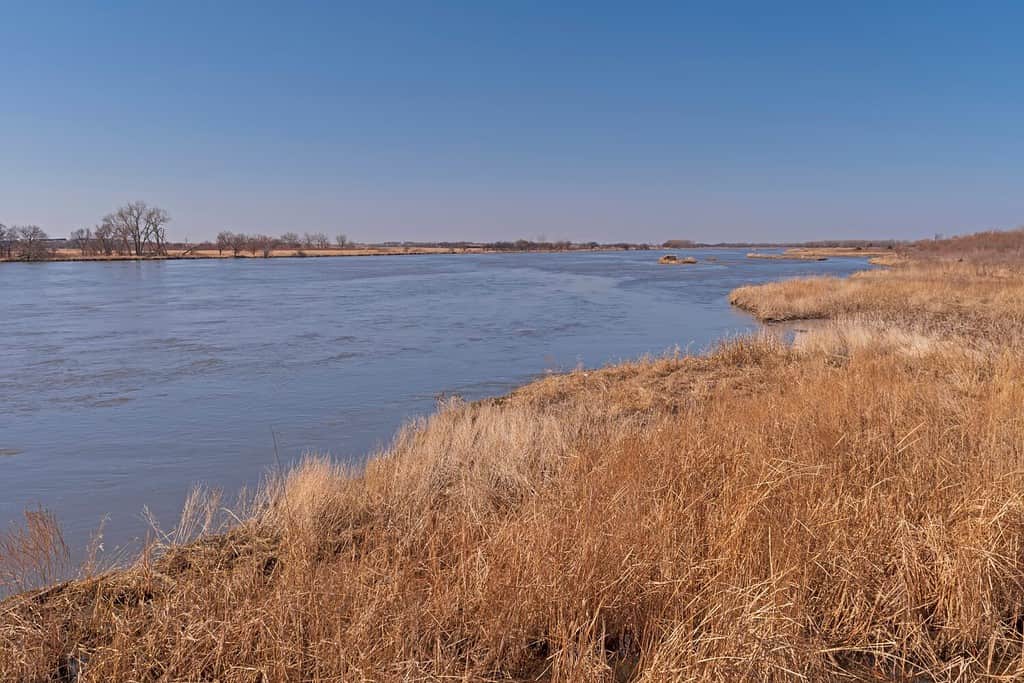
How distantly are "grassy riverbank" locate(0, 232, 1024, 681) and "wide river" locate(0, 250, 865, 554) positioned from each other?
2.56 metres

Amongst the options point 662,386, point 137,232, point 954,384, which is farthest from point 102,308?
point 137,232

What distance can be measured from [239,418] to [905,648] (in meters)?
10.8

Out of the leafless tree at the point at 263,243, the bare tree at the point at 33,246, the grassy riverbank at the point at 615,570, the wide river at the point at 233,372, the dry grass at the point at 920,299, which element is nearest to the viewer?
the grassy riverbank at the point at 615,570

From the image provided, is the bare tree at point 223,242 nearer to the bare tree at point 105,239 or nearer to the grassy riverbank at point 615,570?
the bare tree at point 105,239

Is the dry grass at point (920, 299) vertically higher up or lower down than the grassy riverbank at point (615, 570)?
higher up

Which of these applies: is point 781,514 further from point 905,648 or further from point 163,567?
point 163,567

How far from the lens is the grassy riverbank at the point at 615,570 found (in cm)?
313

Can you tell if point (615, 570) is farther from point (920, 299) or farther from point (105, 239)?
point (105, 239)

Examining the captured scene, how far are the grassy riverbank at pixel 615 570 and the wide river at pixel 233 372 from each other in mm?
2561

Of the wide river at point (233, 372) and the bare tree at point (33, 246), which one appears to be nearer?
the wide river at point (233, 372)

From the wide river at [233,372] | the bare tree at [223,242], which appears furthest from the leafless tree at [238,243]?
the wide river at [233,372]

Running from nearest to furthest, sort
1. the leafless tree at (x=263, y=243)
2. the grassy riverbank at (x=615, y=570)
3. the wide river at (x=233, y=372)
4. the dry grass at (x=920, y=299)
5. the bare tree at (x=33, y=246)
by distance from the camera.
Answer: the grassy riverbank at (x=615, y=570), the wide river at (x=233, y=372), the dry grass at (x=920, y=299), the bare tree at (x=33, y=246), the leafless tree at (x=263, y=243)

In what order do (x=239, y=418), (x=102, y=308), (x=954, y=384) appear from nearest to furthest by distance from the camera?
1. (x=954, y=384)
2. (x=239, y=418)
3. (x=102, y=308)

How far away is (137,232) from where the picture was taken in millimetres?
108250
